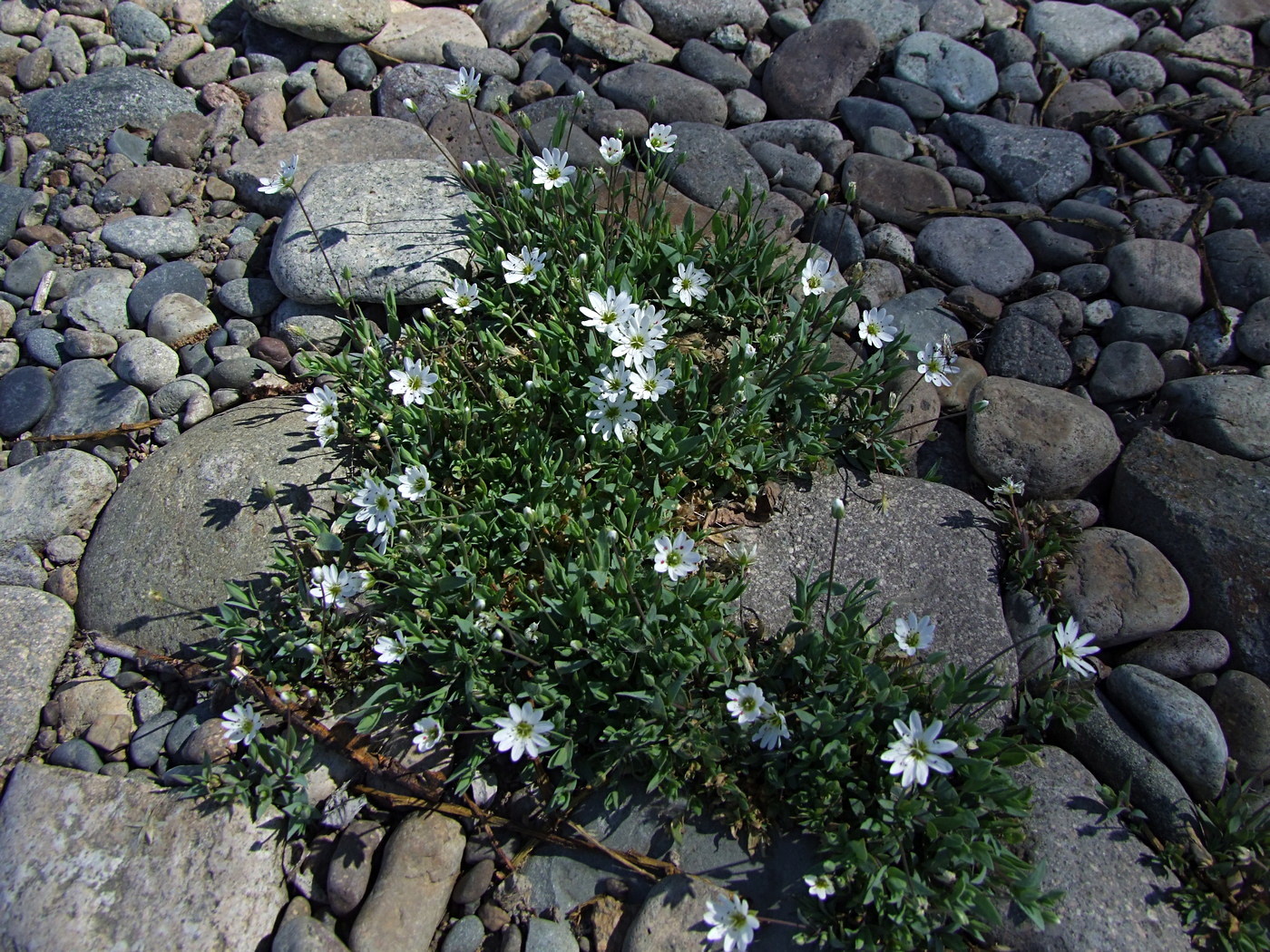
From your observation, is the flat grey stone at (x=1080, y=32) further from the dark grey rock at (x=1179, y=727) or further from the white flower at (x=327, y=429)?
the white flower at (x=327, y=429)

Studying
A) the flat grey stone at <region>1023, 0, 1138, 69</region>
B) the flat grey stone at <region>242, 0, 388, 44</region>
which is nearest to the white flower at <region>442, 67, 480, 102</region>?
the flat grey stone at <region>242, 0, 388, 44</region>

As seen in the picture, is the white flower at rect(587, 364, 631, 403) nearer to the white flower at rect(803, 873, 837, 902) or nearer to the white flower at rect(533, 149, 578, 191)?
the white flower at rect(533, 149, 578, 191)

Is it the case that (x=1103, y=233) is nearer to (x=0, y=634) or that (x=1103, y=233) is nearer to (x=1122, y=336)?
(x=1122, y=336)

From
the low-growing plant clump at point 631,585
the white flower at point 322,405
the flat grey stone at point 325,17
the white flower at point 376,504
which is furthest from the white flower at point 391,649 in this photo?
the flat grey stone at point 325,17

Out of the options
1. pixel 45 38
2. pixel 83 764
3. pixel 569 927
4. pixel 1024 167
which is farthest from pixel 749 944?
pixel 45 38

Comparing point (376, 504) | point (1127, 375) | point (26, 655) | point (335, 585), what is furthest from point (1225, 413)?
point (26, 655)

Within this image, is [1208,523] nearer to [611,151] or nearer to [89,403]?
[611,151]

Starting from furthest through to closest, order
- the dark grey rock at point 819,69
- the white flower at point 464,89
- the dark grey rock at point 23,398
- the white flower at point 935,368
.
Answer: the dark grey rock at point 819,69, the dark grey rock at point 23,398, the white flower at point 464,89, the white flower at point 935,368
